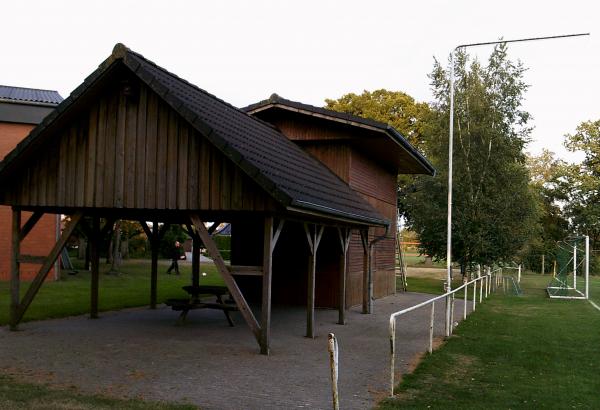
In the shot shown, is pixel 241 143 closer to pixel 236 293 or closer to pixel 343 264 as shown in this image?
pixel 236 293

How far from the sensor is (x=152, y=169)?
10.8 meters

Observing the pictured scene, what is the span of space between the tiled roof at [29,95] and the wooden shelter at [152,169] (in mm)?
12382

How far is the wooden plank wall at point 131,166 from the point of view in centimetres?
1041

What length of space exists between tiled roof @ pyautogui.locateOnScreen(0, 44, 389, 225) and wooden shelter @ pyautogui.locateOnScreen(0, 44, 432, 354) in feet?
0.07

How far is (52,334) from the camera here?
38.2 feet

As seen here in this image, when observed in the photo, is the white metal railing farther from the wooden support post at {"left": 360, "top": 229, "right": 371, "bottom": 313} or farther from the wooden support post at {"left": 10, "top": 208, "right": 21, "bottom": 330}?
the wooden support post at {"left": 10, "top": 208, "right": 21, "bottom": 330}

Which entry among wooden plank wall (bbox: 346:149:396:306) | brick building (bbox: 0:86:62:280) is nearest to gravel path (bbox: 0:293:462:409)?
wooden plank wall (bbox: 346:149:396:306)

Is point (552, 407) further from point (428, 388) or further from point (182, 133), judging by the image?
point (182, 133)

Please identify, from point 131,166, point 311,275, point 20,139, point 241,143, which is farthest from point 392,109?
point 131,166

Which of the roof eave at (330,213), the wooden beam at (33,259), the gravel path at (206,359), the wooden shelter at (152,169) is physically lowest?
the gravel path at (206,359)

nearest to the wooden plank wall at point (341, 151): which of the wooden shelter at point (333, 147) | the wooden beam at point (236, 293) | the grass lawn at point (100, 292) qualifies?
the wooden shelter at point (333, 147)

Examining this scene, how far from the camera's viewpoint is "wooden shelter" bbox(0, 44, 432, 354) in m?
10.2

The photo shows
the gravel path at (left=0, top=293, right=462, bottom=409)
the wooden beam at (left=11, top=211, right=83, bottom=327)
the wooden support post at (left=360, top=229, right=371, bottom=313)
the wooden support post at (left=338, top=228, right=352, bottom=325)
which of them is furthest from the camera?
the wooden support post at (left=360, top=229, right=371, bottom=313)

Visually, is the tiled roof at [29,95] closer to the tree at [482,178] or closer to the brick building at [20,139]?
the brick building at [20,139]
